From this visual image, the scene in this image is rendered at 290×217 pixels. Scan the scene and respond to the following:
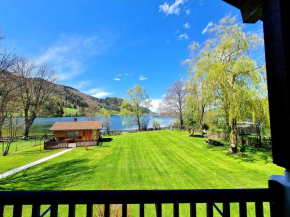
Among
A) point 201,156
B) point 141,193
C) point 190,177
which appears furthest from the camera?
point 201,156

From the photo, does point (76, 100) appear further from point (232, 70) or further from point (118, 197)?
point (118, 197)

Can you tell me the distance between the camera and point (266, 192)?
3.59 feet

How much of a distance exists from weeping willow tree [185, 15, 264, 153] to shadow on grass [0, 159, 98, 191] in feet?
31.4

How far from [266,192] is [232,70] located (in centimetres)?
986

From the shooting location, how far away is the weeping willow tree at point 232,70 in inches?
344

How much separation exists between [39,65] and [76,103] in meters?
54.7

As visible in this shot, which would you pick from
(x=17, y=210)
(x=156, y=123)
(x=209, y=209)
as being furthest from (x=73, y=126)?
(x=209, y=209)

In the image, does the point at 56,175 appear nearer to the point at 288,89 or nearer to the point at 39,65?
the point at 288,89

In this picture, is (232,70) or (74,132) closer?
(232,70)

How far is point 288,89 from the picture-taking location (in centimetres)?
92

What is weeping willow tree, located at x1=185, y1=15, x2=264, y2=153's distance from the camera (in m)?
8.73

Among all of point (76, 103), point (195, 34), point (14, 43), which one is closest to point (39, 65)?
point (14, 43)

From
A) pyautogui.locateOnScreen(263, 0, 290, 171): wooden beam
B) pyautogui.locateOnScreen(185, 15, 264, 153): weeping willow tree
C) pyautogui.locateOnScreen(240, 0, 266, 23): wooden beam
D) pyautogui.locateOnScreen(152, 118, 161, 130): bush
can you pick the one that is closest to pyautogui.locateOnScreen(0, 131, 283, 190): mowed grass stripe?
pyautogui.locateOnScreen(185, 15, 264, 153): weeping willow tree

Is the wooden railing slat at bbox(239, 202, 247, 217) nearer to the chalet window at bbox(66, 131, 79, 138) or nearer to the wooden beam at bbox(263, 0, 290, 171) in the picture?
the wooden beam at bbox(263, 0, 290, 171)
